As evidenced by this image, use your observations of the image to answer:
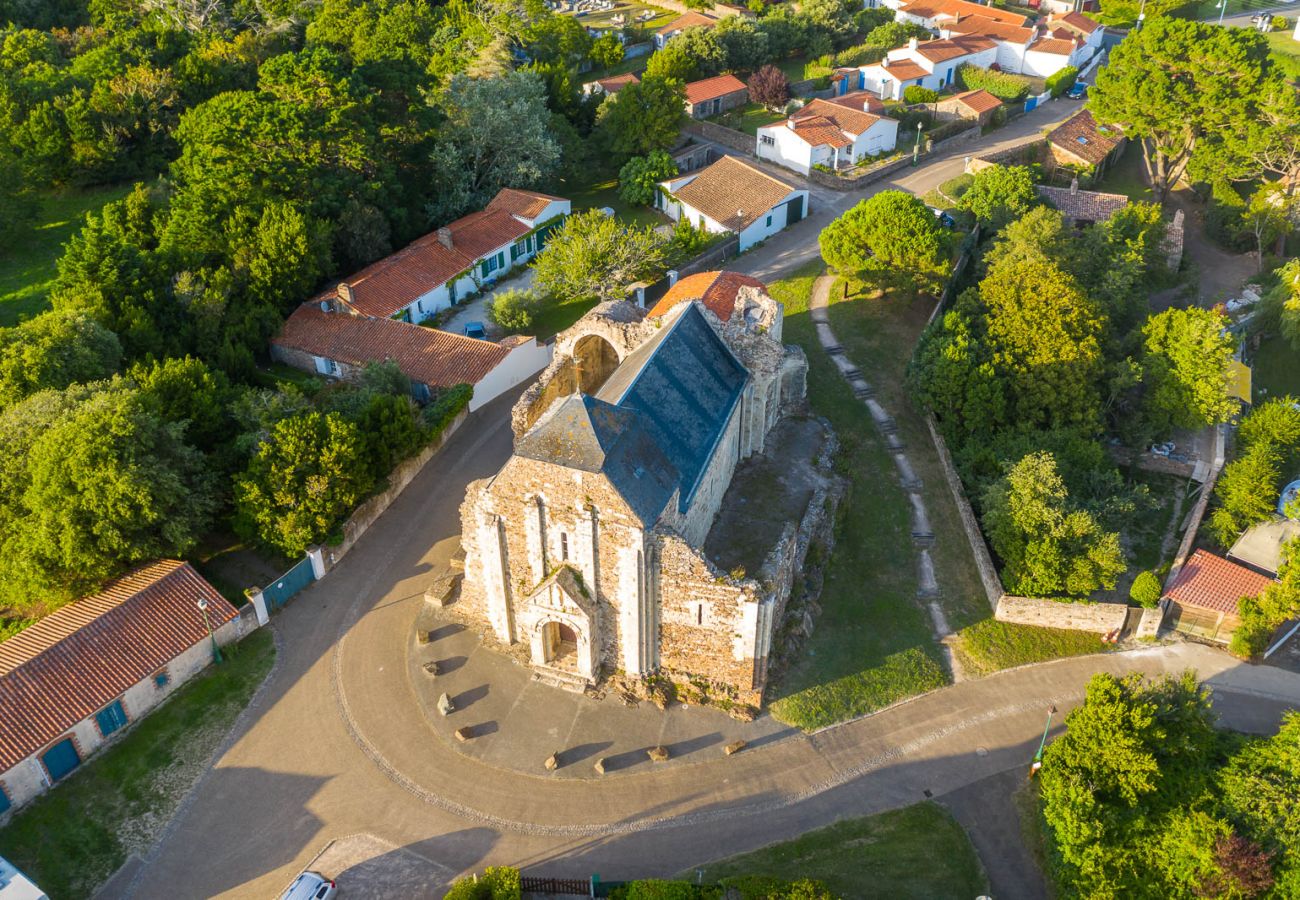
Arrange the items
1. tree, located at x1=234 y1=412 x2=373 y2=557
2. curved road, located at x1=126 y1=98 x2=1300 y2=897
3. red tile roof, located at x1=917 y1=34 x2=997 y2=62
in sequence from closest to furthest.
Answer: curved road, located at x1=126 y1=98 x2=1300 y2=897 < tree, located at x1=234 y1=412 x2=373 y2=557 < red tile roof, located at x1=917 y1=34 x2=997 y2=62

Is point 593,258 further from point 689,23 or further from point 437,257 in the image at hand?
point 689,23

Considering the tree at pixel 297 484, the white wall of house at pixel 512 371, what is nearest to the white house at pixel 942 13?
the white wall of house at pixel 512 371

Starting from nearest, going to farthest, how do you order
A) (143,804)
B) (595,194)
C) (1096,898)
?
Result: (1096,898) < (143,804) < (595,194)

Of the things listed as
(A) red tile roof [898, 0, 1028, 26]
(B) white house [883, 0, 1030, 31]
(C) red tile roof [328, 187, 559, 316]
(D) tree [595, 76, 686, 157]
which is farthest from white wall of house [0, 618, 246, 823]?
(A) red tile roof [898, 0, 1028, 26]

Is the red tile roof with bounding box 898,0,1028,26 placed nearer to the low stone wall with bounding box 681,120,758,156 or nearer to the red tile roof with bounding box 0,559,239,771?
the low stone wall with bounding box 681,120,758,156

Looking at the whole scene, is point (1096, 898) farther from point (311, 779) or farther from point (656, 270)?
point (656, 270)

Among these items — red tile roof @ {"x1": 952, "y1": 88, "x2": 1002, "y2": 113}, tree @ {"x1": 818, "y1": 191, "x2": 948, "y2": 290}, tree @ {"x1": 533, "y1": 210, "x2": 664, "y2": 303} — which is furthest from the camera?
red tile roof @ {"x1": 952, "y1": 88, "x2": 1002, "y2": 113}

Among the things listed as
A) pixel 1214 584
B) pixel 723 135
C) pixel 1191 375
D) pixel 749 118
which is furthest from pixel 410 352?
pixel 749 118

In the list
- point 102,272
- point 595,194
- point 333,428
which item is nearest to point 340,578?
point 333,428
